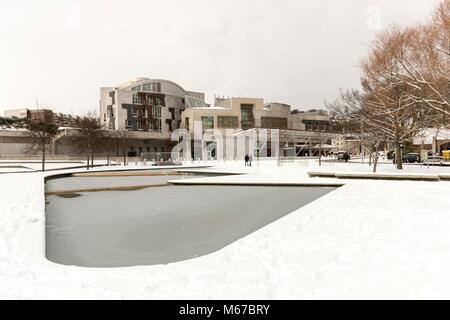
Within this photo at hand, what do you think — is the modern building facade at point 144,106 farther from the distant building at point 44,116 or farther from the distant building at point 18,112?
the distant building at point 18,112

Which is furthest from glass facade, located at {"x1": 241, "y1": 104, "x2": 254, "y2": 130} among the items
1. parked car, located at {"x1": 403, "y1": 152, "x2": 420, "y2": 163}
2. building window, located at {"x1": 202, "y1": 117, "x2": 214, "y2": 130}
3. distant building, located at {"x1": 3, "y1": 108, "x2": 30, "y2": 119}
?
distant building, located at {"x1": 3, "y1": 108, "x2": 30, "y2": 119}

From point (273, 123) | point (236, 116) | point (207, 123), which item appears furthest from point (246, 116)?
point (207, 123)

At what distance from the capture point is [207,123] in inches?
2950

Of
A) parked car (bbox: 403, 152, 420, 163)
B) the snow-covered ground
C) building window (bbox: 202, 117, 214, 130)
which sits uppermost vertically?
building window (bbox: 202, 117, 214, 130)

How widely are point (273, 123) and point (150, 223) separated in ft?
246

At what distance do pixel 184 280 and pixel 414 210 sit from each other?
7.57 meters

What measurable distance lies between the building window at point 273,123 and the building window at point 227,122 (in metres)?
7.43

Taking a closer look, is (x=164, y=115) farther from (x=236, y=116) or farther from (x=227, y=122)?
(x=236, y=116)

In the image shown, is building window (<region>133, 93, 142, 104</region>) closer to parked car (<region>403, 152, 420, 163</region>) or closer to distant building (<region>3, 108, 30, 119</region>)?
distant building (<region>3, 108, 30, 119</region>)

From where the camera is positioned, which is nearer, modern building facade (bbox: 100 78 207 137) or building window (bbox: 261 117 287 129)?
modern building facade (bbox: 100 78 207 137)

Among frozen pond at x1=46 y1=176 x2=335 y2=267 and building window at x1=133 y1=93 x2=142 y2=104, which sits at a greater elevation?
building window at x1=133 y1=93 x2=142 y2=104

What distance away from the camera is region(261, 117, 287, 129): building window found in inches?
3155

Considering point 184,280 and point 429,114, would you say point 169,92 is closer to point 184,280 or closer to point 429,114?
point 429,114

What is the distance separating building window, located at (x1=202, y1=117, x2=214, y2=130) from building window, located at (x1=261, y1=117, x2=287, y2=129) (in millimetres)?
12204
